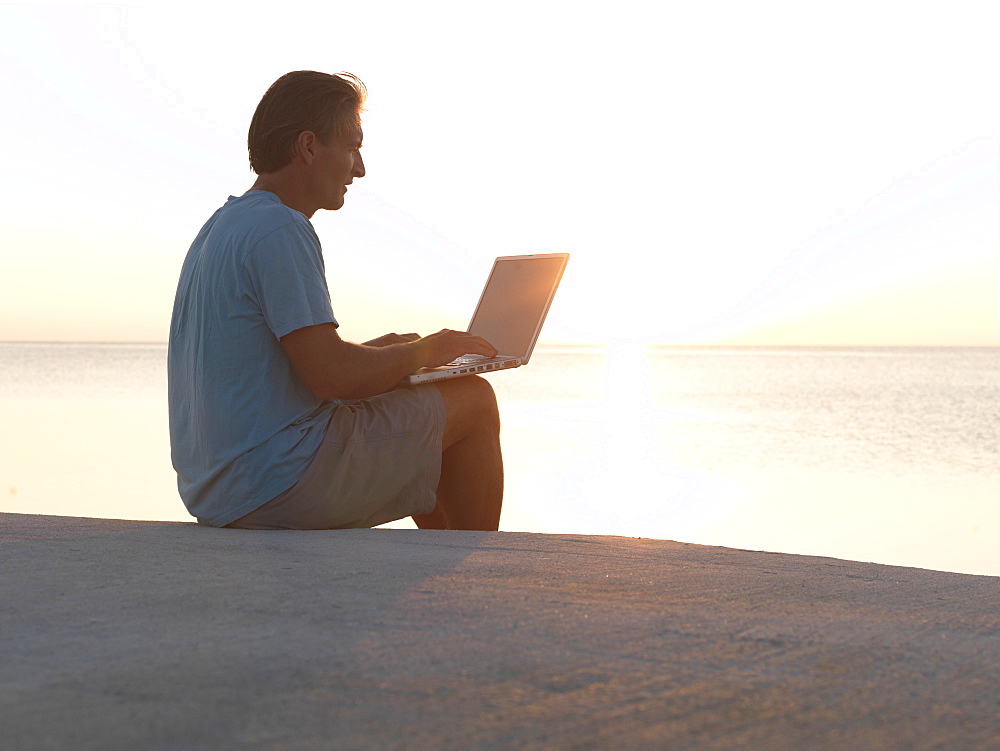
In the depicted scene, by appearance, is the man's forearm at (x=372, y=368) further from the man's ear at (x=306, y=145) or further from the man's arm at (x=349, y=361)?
the man's ear at (x=306, y=145)

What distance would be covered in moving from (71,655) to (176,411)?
148cm

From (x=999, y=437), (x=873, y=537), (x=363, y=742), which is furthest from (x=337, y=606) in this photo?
(x=999, y=437)

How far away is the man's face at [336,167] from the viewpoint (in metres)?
3.21

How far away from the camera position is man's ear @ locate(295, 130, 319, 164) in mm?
3139

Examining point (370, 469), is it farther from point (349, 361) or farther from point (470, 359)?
point (470, 359)

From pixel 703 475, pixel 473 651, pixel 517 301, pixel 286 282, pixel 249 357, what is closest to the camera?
pixel 473 651

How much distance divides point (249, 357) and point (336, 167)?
2.23ft

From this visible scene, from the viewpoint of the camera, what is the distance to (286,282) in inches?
114

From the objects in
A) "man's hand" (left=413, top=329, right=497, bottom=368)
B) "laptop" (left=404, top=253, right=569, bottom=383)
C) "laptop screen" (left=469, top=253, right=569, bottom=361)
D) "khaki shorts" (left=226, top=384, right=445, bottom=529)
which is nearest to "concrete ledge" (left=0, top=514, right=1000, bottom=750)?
"khaki shorts" (left=226, top=384, right=445, bottom=529)

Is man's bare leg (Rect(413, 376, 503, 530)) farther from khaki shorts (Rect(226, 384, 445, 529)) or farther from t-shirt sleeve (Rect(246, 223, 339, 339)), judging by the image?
t-shirt sleeve (Rect(246, 223, 339, 339))

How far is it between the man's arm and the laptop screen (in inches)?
20.0

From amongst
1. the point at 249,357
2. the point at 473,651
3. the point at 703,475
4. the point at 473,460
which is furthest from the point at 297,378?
the point at 703,475

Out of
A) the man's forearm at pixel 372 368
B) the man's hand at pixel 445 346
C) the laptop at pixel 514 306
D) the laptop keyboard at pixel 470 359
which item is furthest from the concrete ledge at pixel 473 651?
the laptop at pixel 514 306

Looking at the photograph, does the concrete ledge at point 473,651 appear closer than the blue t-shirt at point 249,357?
Yes
